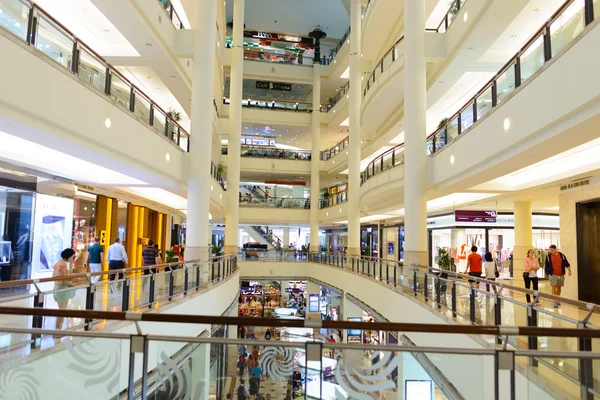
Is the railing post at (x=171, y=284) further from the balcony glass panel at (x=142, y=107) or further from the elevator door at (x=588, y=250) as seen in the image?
the elevator door at (x=588, y=250)

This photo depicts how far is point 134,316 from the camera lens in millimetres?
2596

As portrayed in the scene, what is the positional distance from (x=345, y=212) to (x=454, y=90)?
36.8 feet

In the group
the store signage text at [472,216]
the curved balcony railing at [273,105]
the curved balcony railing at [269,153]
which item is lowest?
the store signage text at [472,216]

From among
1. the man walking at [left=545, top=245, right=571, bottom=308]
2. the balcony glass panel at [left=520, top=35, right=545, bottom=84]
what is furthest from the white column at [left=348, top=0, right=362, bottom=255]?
the balcony glass panel at [left=520, top=35, right=545, bottom=84]

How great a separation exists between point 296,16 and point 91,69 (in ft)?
96.1

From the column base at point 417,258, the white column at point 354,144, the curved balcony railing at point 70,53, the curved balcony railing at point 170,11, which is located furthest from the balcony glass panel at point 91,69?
the white column at point 354,144

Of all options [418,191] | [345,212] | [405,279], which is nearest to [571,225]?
[418,191]

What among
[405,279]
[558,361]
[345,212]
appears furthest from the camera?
[345,212]

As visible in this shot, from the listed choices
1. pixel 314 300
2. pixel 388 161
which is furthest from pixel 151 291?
pixel 314 300

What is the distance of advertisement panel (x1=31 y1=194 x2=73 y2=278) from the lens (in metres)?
10.8

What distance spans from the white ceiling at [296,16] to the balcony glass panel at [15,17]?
29.1 metres

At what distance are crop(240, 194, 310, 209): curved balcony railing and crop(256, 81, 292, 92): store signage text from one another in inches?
338

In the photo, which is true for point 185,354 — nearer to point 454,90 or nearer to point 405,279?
point 405,279

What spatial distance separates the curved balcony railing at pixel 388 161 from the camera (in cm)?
1508
